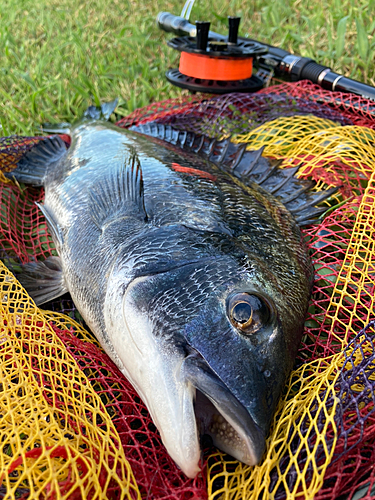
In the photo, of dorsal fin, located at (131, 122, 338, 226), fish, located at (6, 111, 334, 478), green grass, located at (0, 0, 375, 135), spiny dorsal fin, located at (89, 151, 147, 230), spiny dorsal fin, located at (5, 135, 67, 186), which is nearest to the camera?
fish, located at (6, 111, 334, 478)

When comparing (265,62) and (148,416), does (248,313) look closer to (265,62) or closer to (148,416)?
(148,416)

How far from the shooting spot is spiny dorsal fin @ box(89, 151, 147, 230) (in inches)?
83.7

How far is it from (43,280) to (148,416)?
3.70ft

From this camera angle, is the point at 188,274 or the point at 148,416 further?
the point at 148,416

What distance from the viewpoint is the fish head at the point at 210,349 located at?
4.69ft

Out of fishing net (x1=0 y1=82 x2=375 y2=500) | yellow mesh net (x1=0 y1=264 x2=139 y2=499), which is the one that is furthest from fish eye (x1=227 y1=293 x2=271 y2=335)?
yellow mesh net (x1=0 y1=264 x2=139 y2=499)

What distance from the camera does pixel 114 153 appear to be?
2.68 metres

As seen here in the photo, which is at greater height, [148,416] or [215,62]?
[215,62]

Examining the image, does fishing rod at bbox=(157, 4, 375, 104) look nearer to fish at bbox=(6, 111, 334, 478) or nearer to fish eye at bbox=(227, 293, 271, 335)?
fish at bbox=(6, 111, 334, 478)

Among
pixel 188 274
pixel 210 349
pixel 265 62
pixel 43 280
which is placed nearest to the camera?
pixel 210 349

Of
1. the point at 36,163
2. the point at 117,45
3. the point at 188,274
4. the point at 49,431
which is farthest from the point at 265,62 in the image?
the point at 49,431

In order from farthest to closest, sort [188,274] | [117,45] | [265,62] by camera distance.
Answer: [117,45], [265,62], [188,274]

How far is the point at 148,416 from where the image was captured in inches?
74.3

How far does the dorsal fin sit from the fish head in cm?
96
